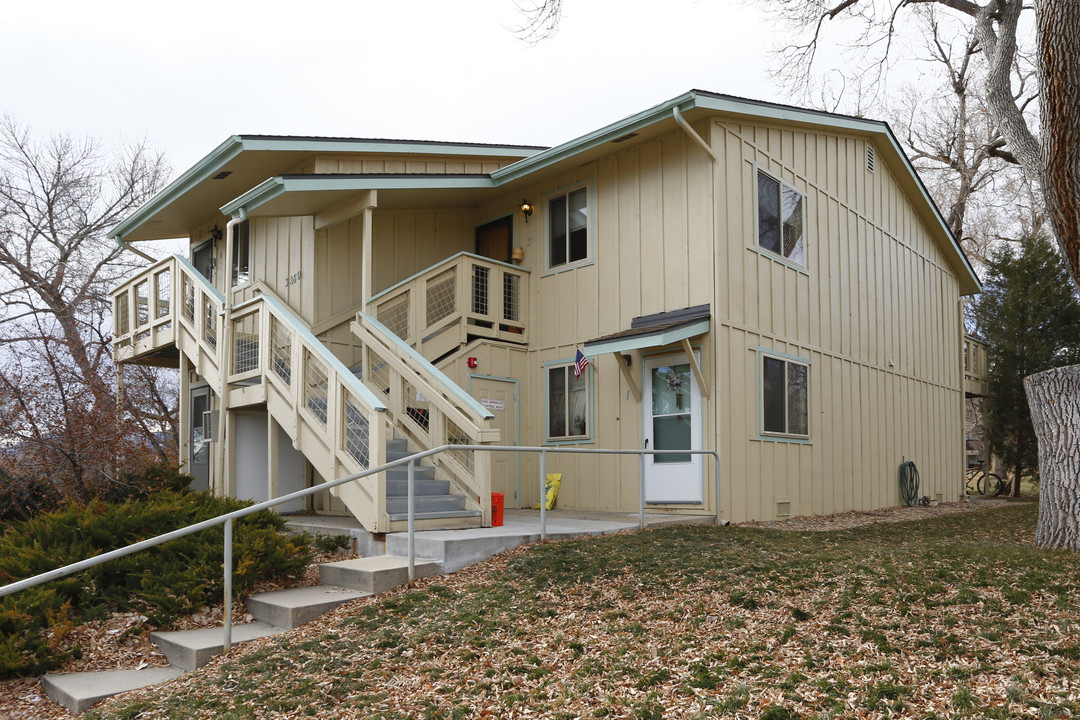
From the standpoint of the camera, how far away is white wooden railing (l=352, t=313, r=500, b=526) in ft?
31.2

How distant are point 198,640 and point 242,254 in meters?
11.0

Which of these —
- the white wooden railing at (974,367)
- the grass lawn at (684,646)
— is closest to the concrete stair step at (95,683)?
the grass lawn at (684,646)

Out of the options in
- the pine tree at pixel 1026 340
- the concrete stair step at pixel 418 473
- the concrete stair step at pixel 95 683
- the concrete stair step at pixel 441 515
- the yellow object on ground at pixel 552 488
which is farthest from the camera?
the pine tree at pixel 1026 340

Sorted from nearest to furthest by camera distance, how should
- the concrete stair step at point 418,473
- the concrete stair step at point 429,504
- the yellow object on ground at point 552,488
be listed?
the concrete stair step at point 429,504 → the concrete stair step at point 418,473 → the yellow object on ground at point 552,488

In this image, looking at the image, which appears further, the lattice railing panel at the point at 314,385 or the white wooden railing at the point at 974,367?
the white wooden railing at the point at 974,367

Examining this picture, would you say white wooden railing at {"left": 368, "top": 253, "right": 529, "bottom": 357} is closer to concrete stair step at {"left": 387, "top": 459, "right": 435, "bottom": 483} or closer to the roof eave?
the roof eave

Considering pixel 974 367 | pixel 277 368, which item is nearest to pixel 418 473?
pixel 277 368

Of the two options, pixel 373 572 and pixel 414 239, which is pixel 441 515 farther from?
pixel 414 239

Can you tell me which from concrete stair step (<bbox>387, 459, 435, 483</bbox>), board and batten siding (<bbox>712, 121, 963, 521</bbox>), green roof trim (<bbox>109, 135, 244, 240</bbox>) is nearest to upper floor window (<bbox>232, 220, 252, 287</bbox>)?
green roof trim (<bbox>109, 135, 244, 240</bbox>)

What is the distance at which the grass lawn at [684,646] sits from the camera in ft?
15.4

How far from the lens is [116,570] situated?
25.2 feet

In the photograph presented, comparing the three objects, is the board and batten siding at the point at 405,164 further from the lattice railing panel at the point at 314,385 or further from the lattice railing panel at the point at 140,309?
the lattice railing panel at the point at 314,385

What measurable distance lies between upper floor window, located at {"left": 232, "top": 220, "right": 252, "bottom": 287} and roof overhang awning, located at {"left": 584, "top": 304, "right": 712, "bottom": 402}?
7337mm

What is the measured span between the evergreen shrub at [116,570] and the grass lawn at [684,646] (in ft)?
3.67
